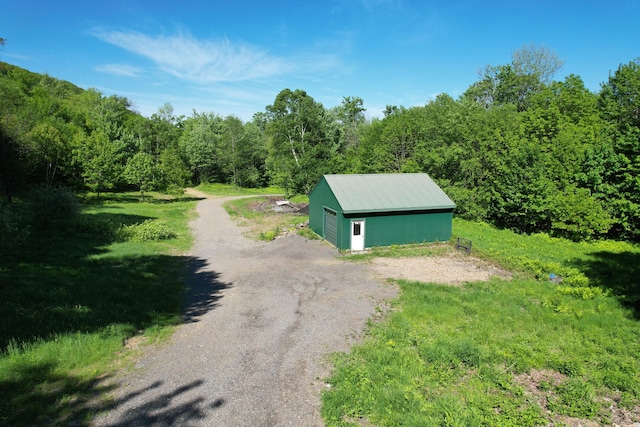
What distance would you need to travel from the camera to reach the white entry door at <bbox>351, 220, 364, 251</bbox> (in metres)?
20.2

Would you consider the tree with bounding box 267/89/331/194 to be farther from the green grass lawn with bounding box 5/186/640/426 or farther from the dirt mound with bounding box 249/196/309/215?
the green grass lawn with bounding box 5/186/640/426

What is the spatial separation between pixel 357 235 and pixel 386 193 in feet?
11.4

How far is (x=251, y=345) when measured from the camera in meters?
9.28

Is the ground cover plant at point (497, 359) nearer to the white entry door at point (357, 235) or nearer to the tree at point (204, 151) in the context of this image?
the white entry door at point (357, 235)

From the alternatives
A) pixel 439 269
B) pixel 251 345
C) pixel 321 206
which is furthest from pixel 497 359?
pixel 321 206

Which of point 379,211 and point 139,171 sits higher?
point 139,171

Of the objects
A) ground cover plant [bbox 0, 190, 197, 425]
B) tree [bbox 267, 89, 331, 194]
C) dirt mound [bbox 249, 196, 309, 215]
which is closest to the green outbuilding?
ground cover plant [bbox 0, 190, 197, 425]

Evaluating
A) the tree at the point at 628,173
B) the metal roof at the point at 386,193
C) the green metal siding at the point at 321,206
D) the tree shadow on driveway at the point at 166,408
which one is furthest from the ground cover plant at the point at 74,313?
the tree at the point at 628,173

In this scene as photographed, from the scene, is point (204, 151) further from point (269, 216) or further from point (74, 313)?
point (74, 313)

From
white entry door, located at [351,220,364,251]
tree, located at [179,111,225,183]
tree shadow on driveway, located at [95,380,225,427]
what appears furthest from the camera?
tree, located at [179,111,225,183]

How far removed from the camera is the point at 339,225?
66.5 feet

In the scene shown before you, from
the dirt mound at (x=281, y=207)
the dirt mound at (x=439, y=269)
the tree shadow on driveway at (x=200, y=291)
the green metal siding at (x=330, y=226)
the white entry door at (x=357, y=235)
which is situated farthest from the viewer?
the dirt mound at (x=281, y=207)

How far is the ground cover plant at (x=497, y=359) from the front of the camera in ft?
22.1

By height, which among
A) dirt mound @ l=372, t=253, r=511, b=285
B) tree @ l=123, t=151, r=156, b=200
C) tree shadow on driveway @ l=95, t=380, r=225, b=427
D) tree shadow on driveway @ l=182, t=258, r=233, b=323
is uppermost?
tree @ l=123, t=151, r=156, b=200
